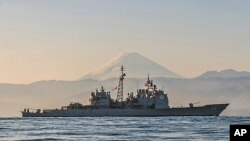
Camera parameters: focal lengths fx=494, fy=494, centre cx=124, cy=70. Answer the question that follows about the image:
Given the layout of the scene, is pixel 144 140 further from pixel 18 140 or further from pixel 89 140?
pixel 18 140

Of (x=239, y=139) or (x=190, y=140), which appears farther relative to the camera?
(x=190, y=140)

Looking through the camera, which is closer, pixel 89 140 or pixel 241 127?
pixel 241 127

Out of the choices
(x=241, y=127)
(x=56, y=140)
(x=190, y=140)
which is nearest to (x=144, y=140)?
(x=190, y=140)

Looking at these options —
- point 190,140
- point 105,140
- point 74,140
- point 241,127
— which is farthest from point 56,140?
point 241,127

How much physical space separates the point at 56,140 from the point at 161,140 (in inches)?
472

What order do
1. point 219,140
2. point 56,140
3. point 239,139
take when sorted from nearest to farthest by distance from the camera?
point 239,139 < point 219,140 < point 56,140

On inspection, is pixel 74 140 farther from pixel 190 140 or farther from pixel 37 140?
pixel 190 140

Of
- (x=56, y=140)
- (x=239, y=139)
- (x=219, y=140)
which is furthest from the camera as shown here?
(x=56, y=140)

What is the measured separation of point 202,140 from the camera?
54344 mm

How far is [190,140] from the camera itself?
54.2 m

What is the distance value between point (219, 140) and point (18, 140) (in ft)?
77.1

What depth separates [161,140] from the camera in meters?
54.6

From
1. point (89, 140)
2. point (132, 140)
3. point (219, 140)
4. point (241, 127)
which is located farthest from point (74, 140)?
point (241, 127)

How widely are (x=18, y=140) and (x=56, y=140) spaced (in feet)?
17.6
